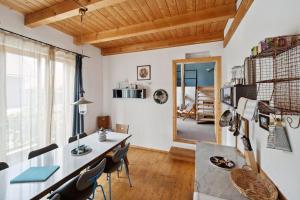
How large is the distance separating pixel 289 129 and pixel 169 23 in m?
2.15

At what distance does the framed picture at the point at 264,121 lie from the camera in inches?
41.0

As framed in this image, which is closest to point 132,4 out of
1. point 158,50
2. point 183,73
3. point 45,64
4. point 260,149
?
point 158,50

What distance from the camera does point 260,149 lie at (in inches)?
47.1

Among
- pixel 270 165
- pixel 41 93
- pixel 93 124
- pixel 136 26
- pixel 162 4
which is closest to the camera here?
pixel 270 165

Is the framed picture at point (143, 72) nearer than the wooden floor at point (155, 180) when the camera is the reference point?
No

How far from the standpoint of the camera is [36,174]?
4.12ft

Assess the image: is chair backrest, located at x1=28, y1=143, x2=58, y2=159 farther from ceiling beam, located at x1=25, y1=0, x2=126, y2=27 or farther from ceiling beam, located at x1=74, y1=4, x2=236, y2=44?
ceiling beam, located at x1=74, y1=4, x2=236, y2=44

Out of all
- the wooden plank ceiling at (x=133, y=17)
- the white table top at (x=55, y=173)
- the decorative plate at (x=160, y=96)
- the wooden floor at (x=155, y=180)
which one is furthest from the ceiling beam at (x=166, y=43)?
the wooden floor at (x=155, y=180)

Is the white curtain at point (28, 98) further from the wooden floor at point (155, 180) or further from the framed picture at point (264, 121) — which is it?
the framed picture at point (264, 121)

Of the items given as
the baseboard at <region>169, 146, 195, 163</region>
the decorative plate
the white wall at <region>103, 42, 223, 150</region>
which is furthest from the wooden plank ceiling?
the baseboard at <region>169, 146, 195, 163</region>

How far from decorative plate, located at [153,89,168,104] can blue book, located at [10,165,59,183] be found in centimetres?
243

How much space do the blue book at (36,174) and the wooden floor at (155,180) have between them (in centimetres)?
98

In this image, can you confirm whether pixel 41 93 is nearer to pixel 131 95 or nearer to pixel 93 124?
pixel 93 124

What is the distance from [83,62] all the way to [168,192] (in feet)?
10.7
